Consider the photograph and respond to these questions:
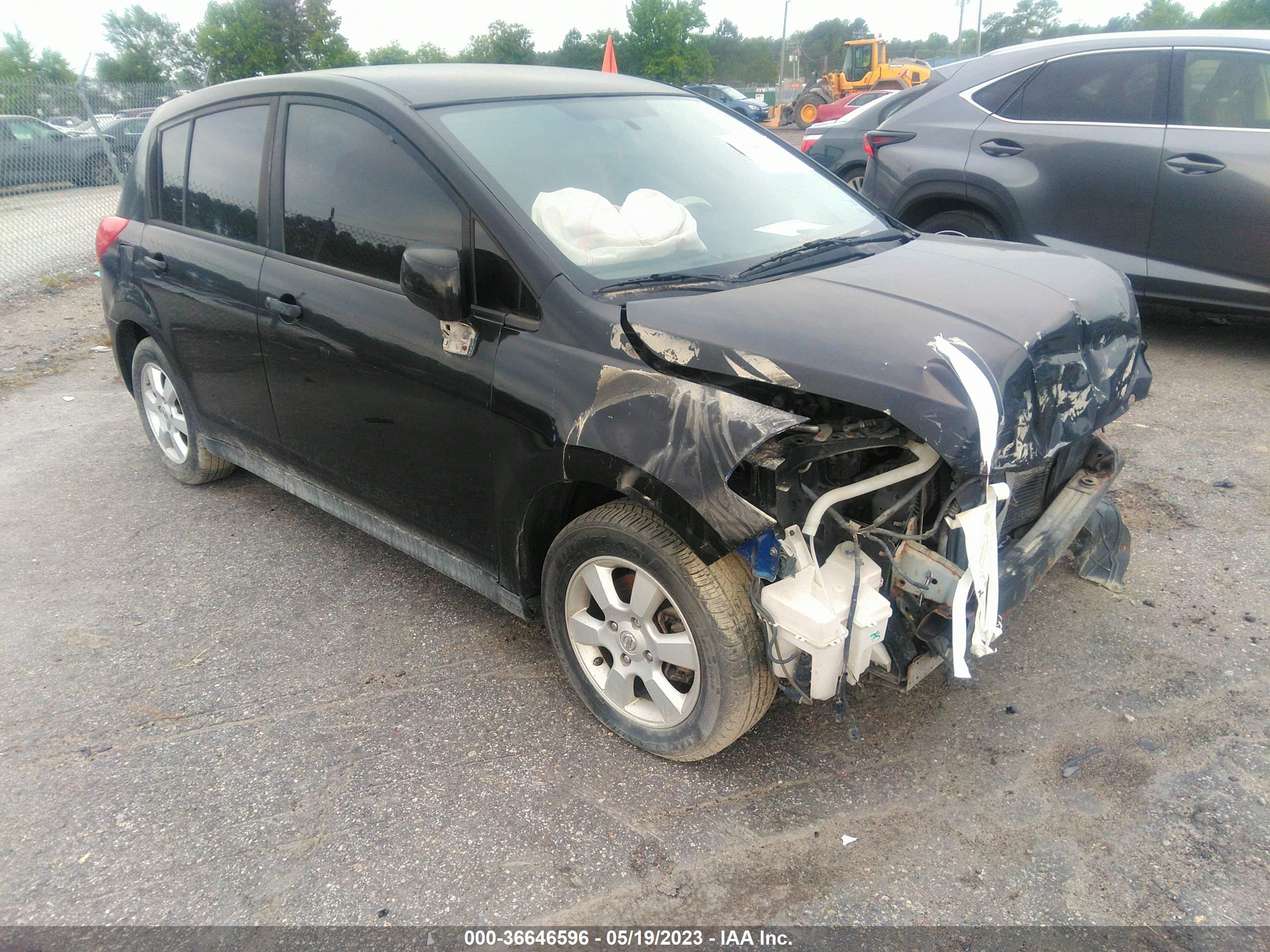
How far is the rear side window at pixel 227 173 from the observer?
3.52m

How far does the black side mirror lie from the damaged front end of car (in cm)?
53

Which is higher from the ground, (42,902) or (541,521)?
(541,521)

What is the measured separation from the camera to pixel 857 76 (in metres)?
29.6

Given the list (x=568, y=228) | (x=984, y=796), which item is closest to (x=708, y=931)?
(x=984, y=796)

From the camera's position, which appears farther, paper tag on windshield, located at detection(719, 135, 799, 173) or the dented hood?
paper tag on windshield, located at detection(719, 135, 799, 173)

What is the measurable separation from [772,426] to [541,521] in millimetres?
940

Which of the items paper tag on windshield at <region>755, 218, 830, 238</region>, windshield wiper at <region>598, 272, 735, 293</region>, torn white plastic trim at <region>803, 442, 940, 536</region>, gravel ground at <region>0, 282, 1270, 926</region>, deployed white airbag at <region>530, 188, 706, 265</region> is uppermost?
deployed white airbag at <region>530, 188, 706, 265</region>

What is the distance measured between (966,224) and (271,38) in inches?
2131

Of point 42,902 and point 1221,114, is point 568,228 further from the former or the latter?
point 1221,114

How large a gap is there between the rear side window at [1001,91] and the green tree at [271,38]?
50.1 m

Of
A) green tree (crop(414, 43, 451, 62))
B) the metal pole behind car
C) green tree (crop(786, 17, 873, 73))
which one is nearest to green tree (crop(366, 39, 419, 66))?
green tree (crop(414, 43, 451, 62))

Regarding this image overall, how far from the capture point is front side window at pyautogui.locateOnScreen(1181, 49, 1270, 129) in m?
5.01

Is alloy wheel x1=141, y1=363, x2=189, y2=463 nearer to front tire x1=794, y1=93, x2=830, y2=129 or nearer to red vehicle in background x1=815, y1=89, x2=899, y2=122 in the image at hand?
red vehicle in background x1=815, y1=89, x2=899, y2=122

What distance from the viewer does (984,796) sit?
8.14 ft
